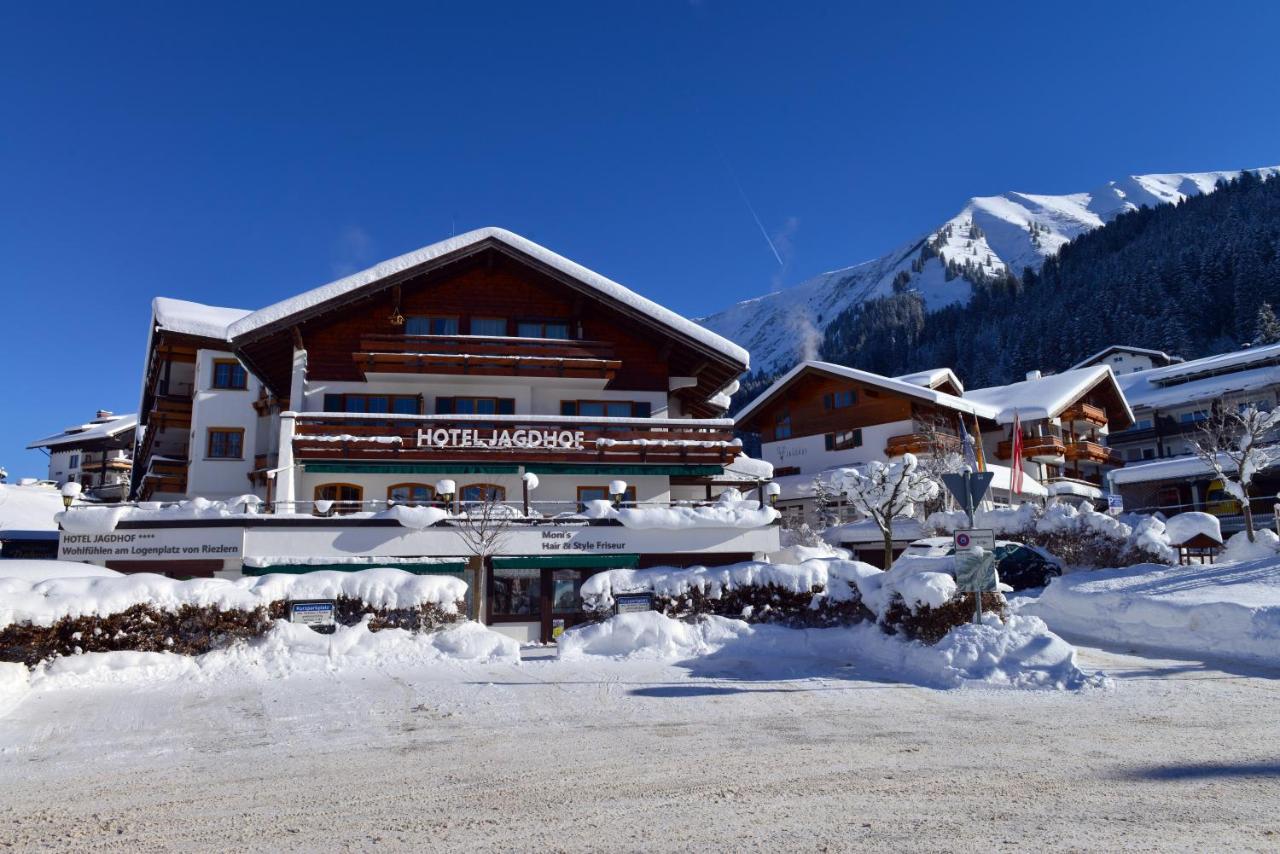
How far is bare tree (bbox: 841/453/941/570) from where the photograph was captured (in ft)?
93.8

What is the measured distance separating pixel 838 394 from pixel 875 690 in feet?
118

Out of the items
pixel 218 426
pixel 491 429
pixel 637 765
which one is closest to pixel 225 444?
pixel 218 426

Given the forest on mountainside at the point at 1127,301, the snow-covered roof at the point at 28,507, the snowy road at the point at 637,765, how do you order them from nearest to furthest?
1. the snowy road at the point at 637,765
2. the snow-covered roof at the point at 28,507
3. the forest on mountainside at the point at 1127,301

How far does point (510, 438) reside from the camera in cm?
2344

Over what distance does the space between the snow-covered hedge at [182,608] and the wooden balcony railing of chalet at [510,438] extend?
7.48 metres

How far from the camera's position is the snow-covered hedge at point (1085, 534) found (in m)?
27.2

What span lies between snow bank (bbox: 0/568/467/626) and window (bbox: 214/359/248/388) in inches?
784

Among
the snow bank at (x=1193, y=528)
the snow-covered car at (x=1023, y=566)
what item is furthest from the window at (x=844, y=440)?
the snow bank at (x=1193, y=528)

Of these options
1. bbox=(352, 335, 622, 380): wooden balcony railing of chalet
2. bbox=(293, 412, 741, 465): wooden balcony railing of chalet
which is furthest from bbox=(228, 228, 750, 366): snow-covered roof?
bbox=(293, 412, 741, 465): wooden balcony railing of chalet

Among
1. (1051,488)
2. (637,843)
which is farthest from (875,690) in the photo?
(1051,488)

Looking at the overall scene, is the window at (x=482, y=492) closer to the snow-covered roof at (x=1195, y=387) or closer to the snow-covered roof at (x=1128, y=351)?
the snow-covered roof at (x=1195, y=387)

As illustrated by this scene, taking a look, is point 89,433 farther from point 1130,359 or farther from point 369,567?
point 1130,359

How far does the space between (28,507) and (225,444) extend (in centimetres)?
3110

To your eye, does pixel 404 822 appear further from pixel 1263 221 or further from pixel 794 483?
pixel 1263 221
